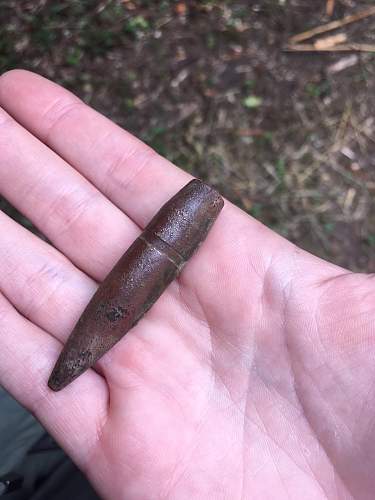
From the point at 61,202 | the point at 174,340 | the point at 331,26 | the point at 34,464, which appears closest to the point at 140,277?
the point at 174,340

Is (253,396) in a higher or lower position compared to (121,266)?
lower

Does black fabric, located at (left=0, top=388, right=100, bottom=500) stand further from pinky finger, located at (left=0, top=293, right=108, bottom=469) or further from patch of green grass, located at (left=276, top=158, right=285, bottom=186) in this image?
patch of green grass, located at (left=276, top=158, right=285, bottom=186)

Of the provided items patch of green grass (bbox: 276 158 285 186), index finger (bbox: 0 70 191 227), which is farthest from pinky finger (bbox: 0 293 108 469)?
patch of green grass (bbox: 276 158 285 186)

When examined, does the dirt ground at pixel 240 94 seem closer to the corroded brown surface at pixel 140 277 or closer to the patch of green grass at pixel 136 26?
the patch of green grass at pixel 136 26

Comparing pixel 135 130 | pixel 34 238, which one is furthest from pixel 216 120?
pixel 34 238

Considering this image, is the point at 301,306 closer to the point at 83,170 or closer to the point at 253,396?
the point at 253,396
